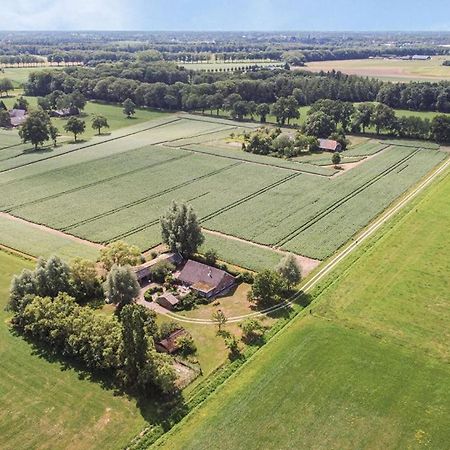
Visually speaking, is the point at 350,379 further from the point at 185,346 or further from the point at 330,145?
the point at 330,145

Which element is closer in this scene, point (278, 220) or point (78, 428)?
point (78, 428)

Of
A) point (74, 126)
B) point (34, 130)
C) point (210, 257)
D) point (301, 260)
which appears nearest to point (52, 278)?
point (210, 257)

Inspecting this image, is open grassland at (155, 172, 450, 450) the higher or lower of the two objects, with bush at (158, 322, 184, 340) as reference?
lower

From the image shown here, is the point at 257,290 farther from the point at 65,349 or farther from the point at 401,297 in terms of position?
the point at 65,349

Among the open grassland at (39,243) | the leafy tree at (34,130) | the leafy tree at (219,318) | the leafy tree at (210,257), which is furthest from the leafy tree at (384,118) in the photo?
the leafy tree at (219,318)

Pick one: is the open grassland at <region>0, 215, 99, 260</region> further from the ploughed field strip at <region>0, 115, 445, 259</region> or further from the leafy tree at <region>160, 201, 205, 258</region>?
the leafy tree at <region>160, 201, 205, 258</region>

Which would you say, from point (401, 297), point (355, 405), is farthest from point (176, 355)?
point (401, 297)

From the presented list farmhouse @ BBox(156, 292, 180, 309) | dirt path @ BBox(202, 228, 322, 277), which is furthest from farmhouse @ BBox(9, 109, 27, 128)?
farmhouse @ BBox(156, 292, 180, 309)
